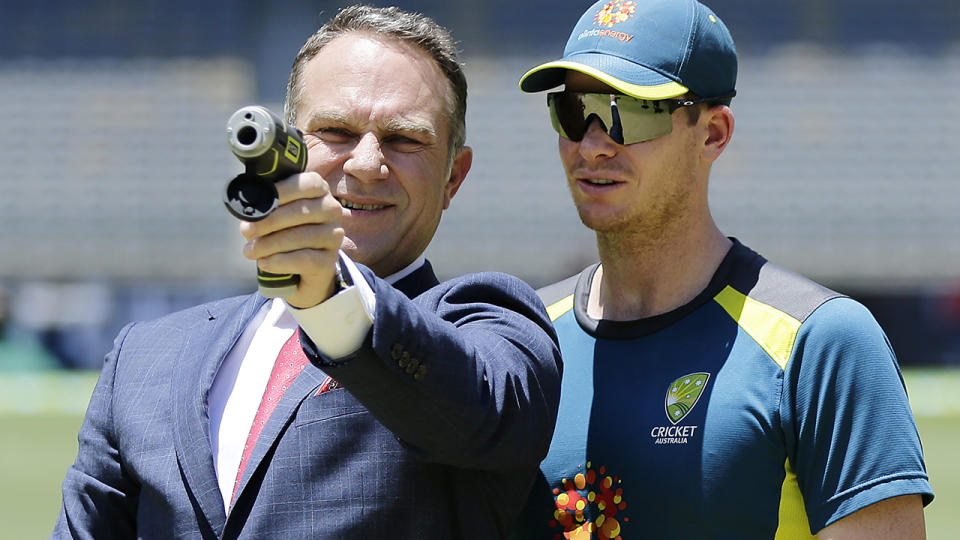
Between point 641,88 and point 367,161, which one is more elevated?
point 641,88

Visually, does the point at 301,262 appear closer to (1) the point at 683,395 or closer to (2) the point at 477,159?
(1) the point at 683,395

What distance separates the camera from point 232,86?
53.8 feet

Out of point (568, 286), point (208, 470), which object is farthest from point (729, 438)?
point (208, 470)

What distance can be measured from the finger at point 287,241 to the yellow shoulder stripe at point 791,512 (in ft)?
3.55

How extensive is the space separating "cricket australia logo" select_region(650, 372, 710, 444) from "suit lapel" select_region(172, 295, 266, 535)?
818mm

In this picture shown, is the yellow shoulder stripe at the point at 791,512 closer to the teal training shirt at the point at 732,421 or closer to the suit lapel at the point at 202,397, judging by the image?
the teal training shirt at the point at 732,421

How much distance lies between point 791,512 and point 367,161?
40.2 inches

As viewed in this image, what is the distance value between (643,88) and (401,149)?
0.53 metres

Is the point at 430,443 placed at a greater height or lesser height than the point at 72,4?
lesser

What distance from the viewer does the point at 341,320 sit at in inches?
67.4

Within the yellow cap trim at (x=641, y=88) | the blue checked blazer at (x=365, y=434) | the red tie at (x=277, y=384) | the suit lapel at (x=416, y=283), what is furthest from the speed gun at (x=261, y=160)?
the yellow cap trim at (x=641, y=88)

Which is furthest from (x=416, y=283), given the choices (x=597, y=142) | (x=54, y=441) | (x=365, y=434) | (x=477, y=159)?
(x=477, y=159)

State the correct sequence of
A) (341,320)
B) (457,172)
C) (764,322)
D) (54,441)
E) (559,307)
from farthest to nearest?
(54,441) < (559,307) < (457,172) < (764,322) < (341,320)

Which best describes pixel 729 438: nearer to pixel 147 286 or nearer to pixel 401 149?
pixel 401 149
